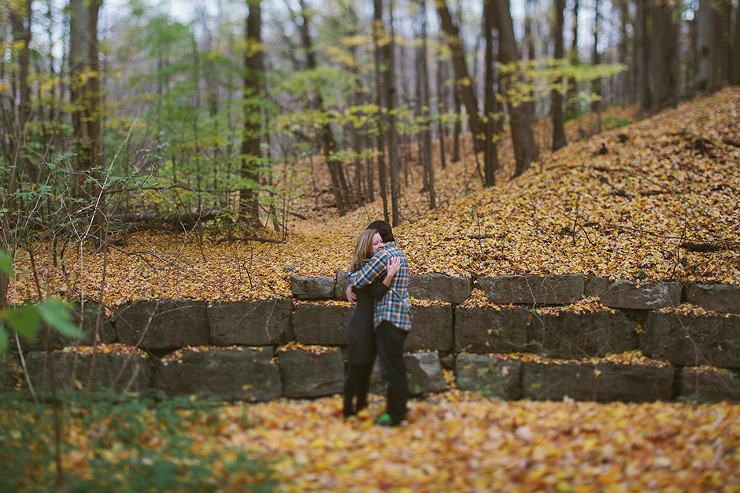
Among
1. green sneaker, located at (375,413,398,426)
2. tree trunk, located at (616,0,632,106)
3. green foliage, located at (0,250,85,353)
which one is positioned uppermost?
tree trunk, located at (616,0,632,106)

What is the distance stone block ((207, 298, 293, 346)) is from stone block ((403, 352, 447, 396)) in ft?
5.77

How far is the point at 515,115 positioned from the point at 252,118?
620 cm

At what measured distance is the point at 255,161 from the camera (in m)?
8.80

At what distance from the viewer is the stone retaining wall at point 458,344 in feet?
17.2

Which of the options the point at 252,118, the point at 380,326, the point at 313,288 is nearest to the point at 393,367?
the point at 380,326

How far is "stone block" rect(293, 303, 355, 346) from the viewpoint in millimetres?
5988

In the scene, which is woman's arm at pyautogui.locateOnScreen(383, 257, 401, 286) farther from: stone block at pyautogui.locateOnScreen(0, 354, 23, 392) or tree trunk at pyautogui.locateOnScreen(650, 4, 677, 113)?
tree trunk at pyautogui.locateOnScreen(650, 4, 677, 113)

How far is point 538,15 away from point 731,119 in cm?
1609

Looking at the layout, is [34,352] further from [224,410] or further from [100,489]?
[100,489]

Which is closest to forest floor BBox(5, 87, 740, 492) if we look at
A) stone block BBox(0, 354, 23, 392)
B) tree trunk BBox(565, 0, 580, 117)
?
stone block BBox(0, 354, 23, 392)

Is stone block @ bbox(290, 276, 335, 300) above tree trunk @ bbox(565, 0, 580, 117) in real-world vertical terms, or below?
below

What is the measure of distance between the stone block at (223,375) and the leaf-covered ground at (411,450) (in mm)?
1375

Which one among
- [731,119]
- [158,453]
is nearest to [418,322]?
[158,453]

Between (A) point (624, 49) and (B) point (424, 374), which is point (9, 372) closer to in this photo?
(B) point (424, 374)
